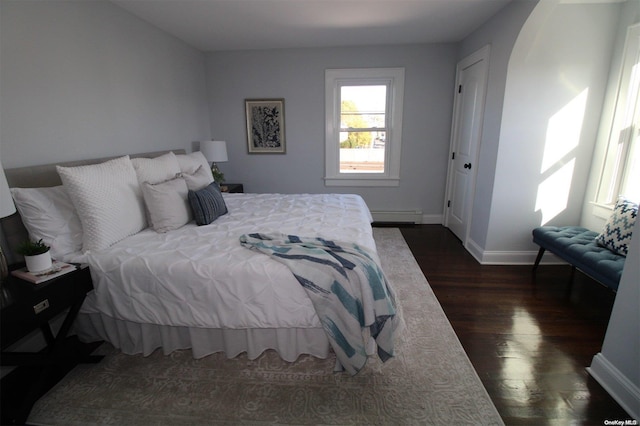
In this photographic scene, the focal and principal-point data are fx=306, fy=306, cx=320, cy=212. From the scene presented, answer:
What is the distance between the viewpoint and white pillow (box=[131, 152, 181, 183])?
247 centimetres

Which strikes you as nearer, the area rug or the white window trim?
the area rug

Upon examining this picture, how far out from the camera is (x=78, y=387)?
1699mm

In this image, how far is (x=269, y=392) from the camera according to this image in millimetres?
1666

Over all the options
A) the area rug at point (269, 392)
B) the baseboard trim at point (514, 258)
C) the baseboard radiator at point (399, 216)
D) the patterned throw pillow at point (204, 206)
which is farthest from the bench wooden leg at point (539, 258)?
the patterned throw pillow at point (204, 206)

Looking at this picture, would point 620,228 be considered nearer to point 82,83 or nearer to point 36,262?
point 36,262

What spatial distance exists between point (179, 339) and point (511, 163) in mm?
3255

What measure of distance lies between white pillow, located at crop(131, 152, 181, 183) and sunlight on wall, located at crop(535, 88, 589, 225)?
3.55m

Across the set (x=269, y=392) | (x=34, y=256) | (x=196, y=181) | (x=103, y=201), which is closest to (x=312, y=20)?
(x=196, y=181)

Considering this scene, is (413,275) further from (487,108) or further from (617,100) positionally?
(617,100)

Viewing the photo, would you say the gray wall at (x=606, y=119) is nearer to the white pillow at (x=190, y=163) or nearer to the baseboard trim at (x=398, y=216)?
the baseboard trim at (x=398, y=216)

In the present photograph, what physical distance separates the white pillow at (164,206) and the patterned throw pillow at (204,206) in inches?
3.7

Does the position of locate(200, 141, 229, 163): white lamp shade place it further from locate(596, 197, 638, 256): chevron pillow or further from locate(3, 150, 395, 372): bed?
locate(596, 197, 638, 256): chevron pillow

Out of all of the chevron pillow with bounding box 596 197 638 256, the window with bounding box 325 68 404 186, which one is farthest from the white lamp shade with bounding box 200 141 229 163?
the chevron pillow with bounding box 596 197 638 256

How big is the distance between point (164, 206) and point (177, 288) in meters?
0.81
